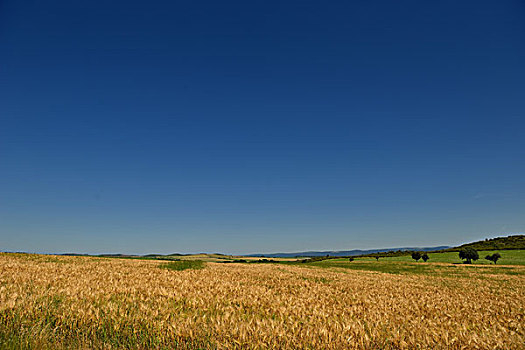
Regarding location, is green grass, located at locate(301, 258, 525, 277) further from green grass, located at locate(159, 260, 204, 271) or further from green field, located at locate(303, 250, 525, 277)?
green grass, located at locate(159, 260, 204, 271)

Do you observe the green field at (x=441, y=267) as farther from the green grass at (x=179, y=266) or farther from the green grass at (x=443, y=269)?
the green grass at (x=179, y=266)

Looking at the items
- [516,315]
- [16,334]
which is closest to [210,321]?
[16,334]

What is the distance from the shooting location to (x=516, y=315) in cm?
669

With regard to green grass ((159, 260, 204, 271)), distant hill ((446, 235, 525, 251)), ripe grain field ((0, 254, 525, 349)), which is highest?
ripe grain field ((0, 254, 525, 349))

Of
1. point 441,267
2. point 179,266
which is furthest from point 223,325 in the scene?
point 441,267

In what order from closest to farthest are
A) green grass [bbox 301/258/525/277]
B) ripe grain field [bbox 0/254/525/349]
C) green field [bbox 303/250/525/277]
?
1. ripe grain field [bbox 0/254/525/349]
2. green grass [bbox 301/258/525/277]
3. green field [bbox 303/250/525/277]

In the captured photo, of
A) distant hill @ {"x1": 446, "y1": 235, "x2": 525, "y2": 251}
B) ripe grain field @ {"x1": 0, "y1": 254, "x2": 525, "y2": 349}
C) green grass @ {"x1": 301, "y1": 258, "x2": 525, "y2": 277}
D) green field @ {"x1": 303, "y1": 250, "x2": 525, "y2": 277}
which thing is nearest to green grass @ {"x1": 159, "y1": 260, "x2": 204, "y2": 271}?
ripe grain field @ {"x1": 0, "y1": 254, "x2": 525, "y2": 349}

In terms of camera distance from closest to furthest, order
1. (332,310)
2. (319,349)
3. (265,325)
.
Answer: (319,349)
(265,325)
(332,310)

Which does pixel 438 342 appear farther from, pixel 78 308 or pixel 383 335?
pixel 78 308

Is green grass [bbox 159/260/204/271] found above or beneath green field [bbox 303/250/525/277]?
above

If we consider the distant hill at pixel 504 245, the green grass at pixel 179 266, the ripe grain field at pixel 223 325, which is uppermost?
the ripe grain field at pixel 223 325

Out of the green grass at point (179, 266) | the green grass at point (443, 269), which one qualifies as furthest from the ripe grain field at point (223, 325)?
the green grass at point (443, 269)

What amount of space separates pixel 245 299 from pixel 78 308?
3.45m

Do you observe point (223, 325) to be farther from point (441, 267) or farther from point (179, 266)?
point (441, 267)
